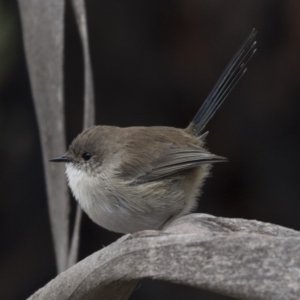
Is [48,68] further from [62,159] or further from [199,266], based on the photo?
[199,266]

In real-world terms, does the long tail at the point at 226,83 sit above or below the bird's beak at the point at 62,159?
above

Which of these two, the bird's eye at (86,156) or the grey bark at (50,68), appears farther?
the bird's eye at (86,156)

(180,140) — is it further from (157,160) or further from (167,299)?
(167,299)

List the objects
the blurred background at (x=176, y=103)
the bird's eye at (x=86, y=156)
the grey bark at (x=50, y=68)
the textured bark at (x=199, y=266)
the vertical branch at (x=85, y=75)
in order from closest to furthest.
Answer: the textured bark at (x=199, y=266)
the vertical branch at (x=85, y=75)
the grey bark at (x=50, y=68)
the bird's eye at (x=86, y=156)
the blurred background at (x=176, y=103)

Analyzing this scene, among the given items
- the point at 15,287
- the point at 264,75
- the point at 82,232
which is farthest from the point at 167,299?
the point at 264,75

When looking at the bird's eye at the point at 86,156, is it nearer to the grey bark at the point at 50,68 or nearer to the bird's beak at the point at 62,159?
the bird's beak at the point at 62,159

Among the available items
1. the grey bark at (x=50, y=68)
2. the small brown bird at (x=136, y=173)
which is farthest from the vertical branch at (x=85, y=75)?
the small brown bird at (x=136, y=173)
